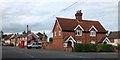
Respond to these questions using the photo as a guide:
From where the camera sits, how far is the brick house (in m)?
60.7

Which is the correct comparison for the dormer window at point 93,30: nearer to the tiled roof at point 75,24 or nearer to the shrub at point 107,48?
the tiled roof at point 75,24

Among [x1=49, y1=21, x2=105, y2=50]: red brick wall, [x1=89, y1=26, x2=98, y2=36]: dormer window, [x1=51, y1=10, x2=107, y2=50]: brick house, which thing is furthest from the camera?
[x1=89, y1=26, x2=98, y2=36]: dormer window

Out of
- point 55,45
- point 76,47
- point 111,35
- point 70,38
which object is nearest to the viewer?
point 76,47

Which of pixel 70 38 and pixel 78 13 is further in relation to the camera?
pixel 78 13

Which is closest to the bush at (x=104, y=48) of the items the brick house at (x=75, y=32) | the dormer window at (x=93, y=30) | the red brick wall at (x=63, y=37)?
the brick house at (x=75, y=32)

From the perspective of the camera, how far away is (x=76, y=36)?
206 ft

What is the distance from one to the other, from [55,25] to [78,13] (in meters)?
6.19

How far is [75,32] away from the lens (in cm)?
6250

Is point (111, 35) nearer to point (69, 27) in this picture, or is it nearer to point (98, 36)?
point (98, 36)

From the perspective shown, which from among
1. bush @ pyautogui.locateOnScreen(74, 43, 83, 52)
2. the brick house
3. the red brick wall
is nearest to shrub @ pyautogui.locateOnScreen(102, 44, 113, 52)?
bush @ pyautogui.locateOnScreen(74, 43, 83, 52)

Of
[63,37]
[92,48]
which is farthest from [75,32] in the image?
[92,48]

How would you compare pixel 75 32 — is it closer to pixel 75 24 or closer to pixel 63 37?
pixel 75 24

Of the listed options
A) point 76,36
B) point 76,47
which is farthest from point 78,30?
point 76,47

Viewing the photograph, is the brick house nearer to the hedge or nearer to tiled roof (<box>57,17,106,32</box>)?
tiled roof (<box>57,17,106,32</box>)
